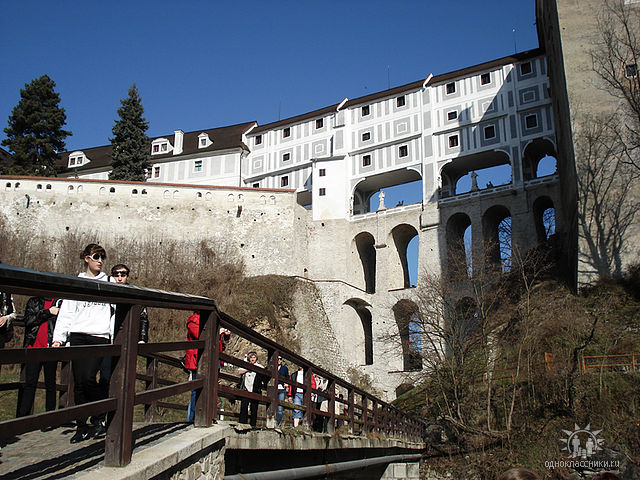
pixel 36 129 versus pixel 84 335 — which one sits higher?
pixel 36 129

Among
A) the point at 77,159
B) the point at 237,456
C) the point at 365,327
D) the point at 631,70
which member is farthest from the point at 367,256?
the point at 237,456

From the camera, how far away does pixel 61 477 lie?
10.7 feet

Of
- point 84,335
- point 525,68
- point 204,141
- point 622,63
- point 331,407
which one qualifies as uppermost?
point 525,68

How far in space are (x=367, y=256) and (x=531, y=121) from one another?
15.7m

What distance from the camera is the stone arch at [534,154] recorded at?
127ft

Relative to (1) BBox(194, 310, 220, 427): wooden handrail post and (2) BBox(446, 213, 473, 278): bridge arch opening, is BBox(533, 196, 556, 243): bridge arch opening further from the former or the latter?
(1) BBox(194, 310, 220, 427): wooden handrail post

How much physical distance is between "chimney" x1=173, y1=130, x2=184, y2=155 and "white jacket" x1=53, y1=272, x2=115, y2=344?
4849 cm

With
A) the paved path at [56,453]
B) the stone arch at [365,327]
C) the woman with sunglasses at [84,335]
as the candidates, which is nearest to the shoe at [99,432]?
the woman with sunglasses at [84,335]

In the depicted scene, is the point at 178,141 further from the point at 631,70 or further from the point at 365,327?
the point at 631,70

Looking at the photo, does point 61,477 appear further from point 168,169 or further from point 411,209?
point 168,169

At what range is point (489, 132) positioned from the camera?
40.1 metres

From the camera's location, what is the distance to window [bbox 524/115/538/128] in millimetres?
38625

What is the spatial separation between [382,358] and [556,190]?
52.2 feet

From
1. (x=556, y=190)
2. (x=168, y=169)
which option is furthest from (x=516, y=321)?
(x=168, y=169)
